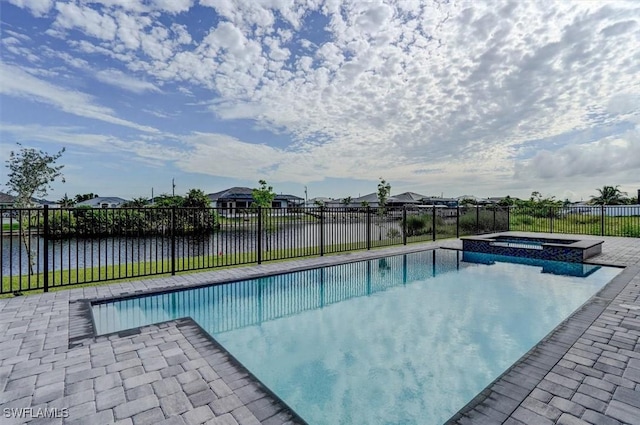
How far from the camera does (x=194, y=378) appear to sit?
259 centimetres

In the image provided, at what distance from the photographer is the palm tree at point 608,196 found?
87.6 ft

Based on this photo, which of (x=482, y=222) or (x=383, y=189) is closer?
(x=482, y=222)

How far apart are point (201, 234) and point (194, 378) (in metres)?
7.76

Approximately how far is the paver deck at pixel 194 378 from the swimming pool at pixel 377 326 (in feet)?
1.01

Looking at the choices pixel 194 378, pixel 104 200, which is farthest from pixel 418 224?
pixel 104 200

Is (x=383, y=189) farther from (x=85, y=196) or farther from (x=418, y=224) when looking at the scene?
(x=85, y=196)

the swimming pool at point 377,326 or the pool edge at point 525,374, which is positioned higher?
the pool edge at point 525,374

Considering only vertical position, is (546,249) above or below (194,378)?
above

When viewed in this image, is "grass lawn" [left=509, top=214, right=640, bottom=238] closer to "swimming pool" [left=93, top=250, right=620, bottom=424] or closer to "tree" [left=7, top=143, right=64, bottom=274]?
"swimming pool" [left=93, top=250, right=620, bottom=424]

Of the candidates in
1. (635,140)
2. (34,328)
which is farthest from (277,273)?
(635,140)

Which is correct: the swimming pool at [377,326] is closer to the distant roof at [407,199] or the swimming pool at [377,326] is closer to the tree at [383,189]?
the tree at [383,189]

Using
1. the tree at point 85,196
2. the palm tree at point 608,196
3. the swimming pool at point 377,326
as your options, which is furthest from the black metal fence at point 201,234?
the tree at point 85,196

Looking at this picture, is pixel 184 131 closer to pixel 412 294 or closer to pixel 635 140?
pixel 412 294

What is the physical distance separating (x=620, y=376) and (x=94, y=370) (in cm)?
437
